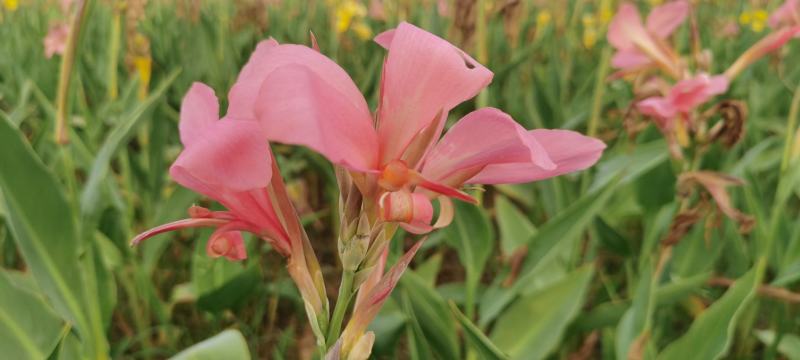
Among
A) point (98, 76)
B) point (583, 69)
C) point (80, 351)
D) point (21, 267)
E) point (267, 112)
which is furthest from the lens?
point (583, 69)

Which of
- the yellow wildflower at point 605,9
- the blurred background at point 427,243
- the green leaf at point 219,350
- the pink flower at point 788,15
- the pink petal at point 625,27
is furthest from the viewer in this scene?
the yellow wildflower at point 605,9

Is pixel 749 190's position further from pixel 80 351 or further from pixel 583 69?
pixel 583 69

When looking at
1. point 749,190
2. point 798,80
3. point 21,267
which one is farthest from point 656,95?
point 21,267

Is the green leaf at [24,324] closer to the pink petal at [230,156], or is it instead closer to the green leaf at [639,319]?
the pink petal at [230,156]

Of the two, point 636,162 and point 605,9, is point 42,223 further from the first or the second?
Answer: point 605,9

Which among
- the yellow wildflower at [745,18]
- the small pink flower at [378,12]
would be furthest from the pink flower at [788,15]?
the yellow wildflower at [745,18]

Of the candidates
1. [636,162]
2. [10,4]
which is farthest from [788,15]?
[10,4]
